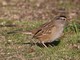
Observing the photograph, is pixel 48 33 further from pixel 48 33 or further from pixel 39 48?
pixel 39 48

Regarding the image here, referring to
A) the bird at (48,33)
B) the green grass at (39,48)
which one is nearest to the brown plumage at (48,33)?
the bird at (48,33)

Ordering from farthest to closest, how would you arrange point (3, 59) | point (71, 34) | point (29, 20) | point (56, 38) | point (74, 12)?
point (74, 12) < point (29, 20) < point (71, 34) < point (56, 38) < point (3, 59)

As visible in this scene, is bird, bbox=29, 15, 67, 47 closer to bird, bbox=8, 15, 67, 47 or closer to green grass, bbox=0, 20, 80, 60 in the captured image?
bird, bbox=8, 15, 67, 47

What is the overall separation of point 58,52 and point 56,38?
38 centimetres

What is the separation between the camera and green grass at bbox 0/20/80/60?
837 cm

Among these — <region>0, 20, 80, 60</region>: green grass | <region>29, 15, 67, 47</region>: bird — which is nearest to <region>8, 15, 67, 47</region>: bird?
<region>29, 15, 67, 47</region>: bird

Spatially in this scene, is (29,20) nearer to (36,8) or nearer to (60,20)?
(36,8)

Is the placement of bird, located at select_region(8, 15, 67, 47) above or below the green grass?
above

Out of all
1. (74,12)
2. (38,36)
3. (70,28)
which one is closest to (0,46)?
(38,36)

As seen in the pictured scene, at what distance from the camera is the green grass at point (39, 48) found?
837 cm

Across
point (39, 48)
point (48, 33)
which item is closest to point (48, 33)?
point (48, 33)

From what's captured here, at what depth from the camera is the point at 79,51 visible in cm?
864

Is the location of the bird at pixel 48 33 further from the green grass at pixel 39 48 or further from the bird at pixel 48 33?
the green grass at pixel 39 48

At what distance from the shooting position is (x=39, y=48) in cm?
886
